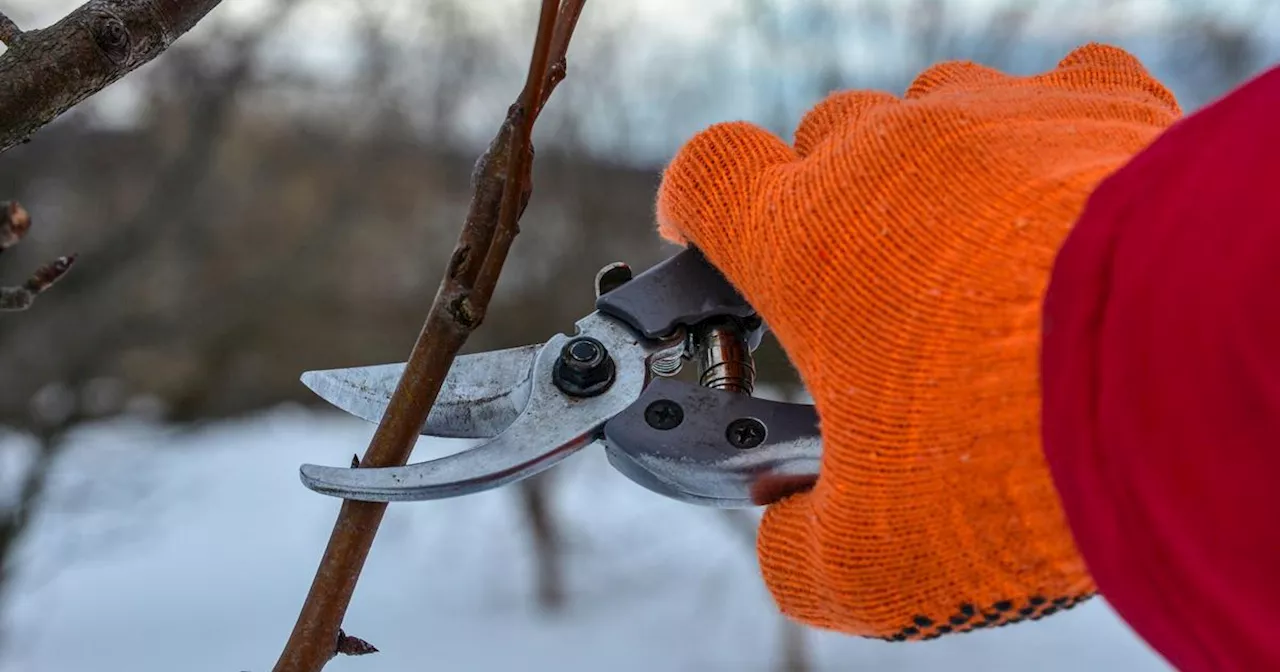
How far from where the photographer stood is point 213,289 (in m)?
5.66

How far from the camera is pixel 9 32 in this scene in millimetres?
656

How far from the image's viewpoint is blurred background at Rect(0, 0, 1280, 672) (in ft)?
13.1

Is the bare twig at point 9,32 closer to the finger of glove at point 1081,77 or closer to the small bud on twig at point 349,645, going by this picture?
the small bud on twig at point 349,645

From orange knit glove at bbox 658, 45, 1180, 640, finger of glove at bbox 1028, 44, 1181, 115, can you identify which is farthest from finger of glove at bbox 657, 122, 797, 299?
finger of glove at bbox 1028, 44, 1181, 115

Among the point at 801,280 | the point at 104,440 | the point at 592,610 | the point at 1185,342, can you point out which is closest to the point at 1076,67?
the point at 801,280

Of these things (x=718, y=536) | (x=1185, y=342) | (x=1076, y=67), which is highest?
(x=718, y=536)

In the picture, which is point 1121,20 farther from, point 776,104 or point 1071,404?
point 1071,404

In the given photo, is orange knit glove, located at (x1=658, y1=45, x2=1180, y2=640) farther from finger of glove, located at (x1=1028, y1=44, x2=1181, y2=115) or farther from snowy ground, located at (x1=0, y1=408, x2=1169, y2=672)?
snowy ground, located at (x1=0, y1=408, x2=1169, y2=672)

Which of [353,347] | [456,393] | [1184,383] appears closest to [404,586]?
[353,347]

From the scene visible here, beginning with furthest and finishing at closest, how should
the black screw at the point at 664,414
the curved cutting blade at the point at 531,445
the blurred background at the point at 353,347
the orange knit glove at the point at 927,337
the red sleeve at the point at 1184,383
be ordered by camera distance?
the blurred background at the point at 353,347
the black screw at the point at 664,414
the curved cutting blade at the point at 531,445
the orange knit glove at the point at 927,337
the red sleeve at the point at 1184,383

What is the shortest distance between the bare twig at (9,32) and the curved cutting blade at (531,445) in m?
0.34

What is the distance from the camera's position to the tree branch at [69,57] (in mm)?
643

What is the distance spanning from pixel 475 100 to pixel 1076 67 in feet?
15.1

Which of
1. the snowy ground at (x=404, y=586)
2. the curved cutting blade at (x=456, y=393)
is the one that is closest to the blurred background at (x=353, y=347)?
the snowy ground at (x=404, y=586)
